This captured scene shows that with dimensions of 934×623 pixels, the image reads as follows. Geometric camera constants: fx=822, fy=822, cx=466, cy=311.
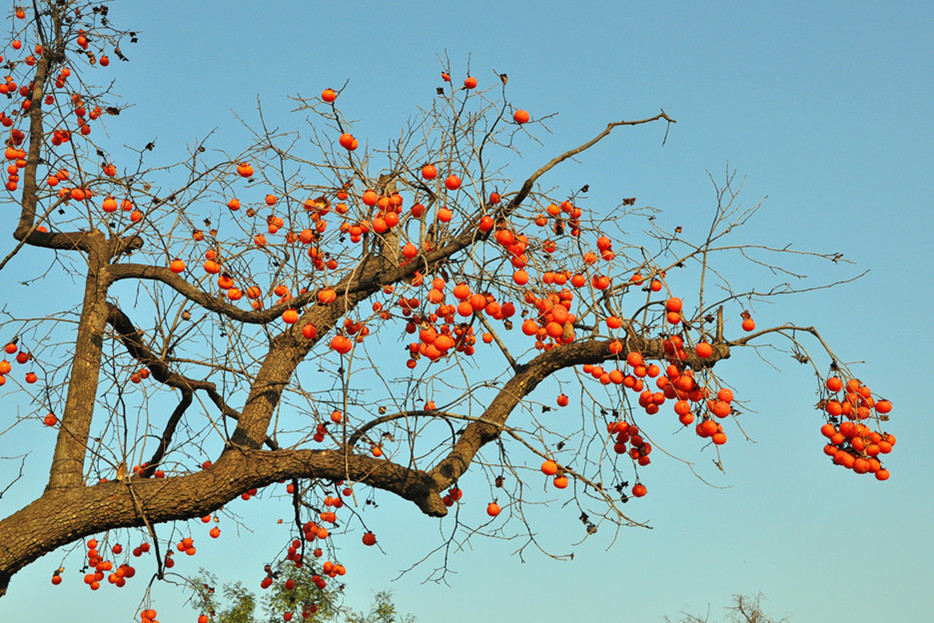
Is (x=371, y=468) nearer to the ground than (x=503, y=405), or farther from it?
nearer to the ground

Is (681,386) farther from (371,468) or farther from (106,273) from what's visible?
(106,273)

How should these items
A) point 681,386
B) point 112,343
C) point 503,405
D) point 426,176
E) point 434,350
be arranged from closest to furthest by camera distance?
1. point 434,350
2. point 681,386
3. point 426,176
4. point 503,405
5. point 112,343

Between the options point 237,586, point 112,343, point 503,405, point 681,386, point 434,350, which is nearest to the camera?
point 434,350

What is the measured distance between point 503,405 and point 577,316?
78 centimetres

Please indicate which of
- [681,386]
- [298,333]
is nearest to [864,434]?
[681,386]

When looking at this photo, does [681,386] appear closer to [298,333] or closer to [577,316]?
[577,316]

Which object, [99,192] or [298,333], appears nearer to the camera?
[298,333]

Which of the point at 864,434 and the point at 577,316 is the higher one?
the point at 577,316

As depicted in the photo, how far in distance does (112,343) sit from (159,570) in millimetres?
1371

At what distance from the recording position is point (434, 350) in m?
3.45

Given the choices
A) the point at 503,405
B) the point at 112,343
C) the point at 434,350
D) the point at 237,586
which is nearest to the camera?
the point at 434,350

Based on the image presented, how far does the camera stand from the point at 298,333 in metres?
4.82

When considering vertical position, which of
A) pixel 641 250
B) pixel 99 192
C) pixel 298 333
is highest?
pixel 99 192

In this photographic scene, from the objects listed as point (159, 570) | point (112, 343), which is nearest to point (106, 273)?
point (112, 343)
